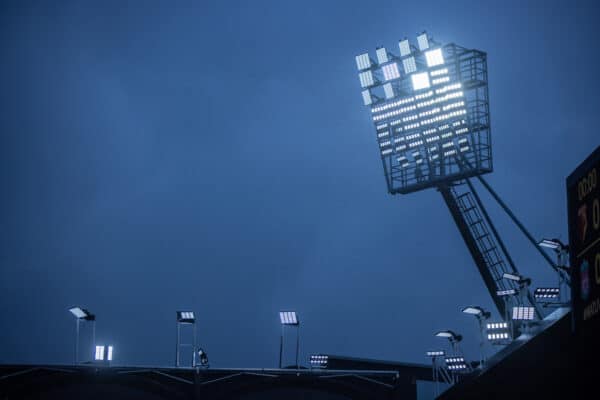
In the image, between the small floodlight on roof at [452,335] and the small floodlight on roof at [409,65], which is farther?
the small floodlight on roof at [409,65]

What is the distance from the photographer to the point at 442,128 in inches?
1198

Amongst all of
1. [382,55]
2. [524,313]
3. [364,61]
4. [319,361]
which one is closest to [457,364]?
[524,313]

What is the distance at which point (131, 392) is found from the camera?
2772 centimetres

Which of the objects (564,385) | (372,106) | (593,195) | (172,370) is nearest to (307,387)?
(172,370)

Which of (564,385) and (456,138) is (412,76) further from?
(564,385)

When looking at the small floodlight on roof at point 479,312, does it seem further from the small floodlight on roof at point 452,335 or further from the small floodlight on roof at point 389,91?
the small floodlight on roof at point 389,91

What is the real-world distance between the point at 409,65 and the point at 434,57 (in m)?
1.38

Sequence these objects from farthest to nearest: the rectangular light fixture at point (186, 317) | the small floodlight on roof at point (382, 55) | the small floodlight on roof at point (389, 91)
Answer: the small floodlight on roof at point (382, 55) → the small floodlight on roof at point (389, 91) → the rectangular light fixture at point (186, 317)

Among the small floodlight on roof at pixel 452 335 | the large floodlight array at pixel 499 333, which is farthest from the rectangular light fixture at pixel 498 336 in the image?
the small floodlight on roof at pixel 452 335

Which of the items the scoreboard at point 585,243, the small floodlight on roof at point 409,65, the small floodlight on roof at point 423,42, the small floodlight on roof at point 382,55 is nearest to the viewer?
the scoreboard at point 585,243

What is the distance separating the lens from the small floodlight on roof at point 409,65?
3127cm

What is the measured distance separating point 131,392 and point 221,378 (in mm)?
3652

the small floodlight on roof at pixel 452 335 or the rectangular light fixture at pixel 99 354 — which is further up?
the small floodlight on roof at pixel 452 335

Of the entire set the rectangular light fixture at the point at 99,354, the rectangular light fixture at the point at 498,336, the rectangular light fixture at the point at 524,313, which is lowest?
the rectangular light fixture at the point at 99,354
